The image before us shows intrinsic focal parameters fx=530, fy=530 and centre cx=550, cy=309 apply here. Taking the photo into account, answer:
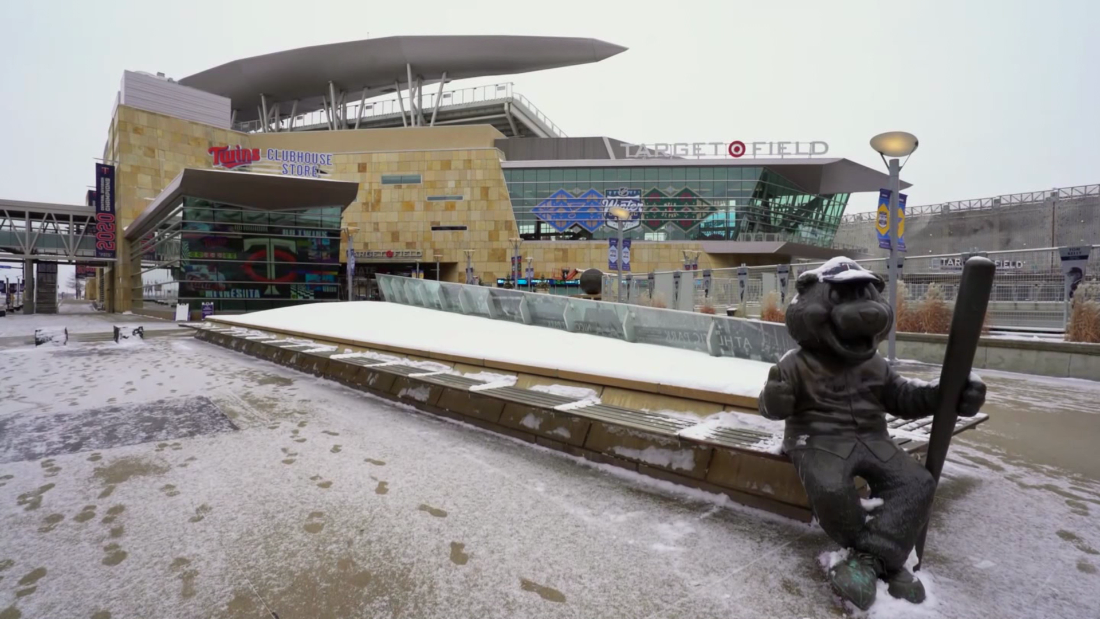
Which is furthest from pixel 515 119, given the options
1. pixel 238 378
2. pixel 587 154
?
pixel 238 378

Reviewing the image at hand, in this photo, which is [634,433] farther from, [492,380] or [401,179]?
[401,179]

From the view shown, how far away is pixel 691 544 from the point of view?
305 centimetres

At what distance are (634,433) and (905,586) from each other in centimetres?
212

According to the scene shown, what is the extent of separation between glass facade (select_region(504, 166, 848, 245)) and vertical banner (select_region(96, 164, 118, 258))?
33349mm

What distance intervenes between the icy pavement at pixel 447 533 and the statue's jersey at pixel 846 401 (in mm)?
698

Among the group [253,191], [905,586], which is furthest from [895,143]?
[253,191]

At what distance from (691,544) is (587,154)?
5779 centimetres

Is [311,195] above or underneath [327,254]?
above

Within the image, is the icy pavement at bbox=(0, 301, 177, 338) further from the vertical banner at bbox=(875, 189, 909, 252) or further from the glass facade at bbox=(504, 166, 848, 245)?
the glass facade at bbox=(504, 166, 848, 245)

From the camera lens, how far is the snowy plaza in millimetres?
2484

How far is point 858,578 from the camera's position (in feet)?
7.88

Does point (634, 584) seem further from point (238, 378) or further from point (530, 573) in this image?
point (238, 378)

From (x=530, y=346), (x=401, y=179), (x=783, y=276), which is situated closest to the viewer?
(x=530, y=346)

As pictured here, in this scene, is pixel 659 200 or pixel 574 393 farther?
pixel 659 200
